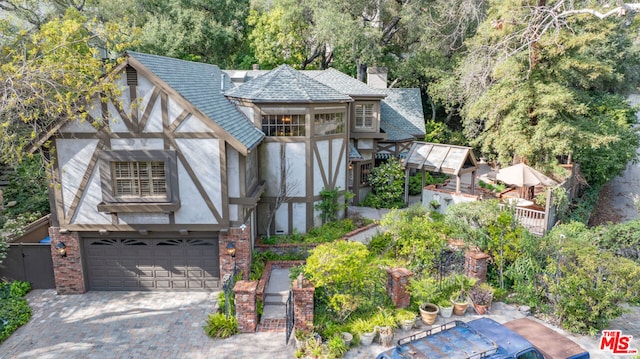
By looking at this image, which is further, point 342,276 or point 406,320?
point 406,320

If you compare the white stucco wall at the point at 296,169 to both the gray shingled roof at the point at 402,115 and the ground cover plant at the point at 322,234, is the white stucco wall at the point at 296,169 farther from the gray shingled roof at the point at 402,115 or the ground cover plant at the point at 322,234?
the gray shingled roof at the point at 402,115

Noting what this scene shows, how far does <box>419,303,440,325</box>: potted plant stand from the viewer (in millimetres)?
12434

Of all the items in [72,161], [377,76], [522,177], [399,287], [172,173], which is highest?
[377,76]

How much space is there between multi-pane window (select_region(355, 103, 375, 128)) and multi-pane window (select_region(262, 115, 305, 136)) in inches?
264

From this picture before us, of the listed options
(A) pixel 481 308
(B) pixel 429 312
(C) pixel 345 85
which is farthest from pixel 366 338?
(C) pixel 345 85

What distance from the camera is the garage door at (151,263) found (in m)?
14.6

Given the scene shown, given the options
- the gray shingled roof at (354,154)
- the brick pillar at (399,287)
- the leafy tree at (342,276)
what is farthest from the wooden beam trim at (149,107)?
the gray shingled roof at (354,154)

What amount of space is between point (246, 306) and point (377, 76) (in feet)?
62.1

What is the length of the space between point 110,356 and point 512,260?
1254 centimetres

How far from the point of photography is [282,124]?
55.8 ft

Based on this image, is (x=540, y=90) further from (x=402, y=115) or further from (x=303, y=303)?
(x=303, y=303)

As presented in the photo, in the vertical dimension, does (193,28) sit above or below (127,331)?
above

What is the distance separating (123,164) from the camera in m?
13.7

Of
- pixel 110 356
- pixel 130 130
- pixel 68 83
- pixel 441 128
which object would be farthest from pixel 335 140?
pixel 441 128
